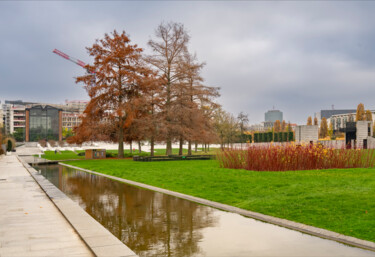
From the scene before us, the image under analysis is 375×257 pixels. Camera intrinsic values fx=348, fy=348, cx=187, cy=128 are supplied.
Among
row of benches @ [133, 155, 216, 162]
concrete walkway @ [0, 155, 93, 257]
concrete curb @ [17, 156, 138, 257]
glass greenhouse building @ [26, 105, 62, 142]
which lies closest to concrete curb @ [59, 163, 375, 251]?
concrete curb @ [17, 156, 138, 257]

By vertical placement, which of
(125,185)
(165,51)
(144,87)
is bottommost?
(125,185)

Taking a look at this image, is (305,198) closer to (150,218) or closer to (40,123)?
(150,218)

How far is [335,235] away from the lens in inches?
228

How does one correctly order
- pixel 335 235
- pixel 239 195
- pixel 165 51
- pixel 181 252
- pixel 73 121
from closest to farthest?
pixel 181 252, pixel 335 235, pixel 239 195, pixel 165 51, pixel 73 121

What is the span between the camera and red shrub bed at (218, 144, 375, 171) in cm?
1686

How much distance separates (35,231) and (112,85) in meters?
26.3

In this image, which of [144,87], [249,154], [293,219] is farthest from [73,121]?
[293,219]

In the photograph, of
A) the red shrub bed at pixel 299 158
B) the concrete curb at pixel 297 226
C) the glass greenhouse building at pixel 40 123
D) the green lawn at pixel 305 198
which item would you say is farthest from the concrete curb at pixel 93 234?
the glass greenhouse building at pixel 40 123

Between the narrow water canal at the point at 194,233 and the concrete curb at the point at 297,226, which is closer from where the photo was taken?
the narrow water canal at the point at 194,233

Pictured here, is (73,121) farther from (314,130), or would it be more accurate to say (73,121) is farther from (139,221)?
(139,221)

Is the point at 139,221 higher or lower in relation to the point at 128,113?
lower

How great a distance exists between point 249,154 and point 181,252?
41.7 feet

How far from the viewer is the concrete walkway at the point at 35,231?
519cm

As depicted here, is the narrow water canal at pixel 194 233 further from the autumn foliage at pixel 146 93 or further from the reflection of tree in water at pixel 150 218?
the autumn foliage at pixel 146 93
